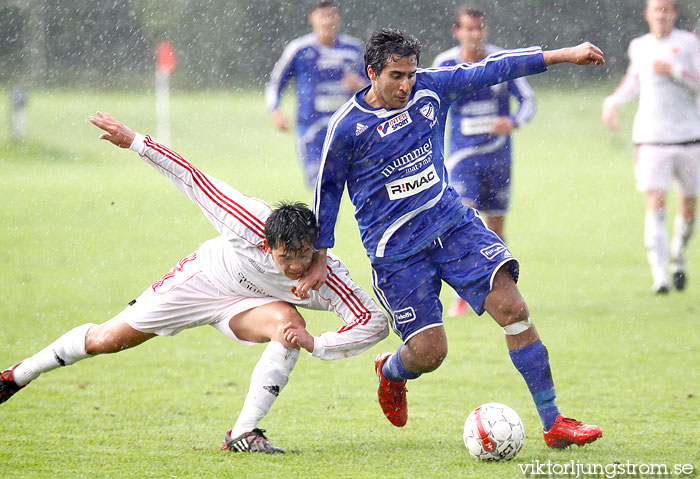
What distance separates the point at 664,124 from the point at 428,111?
4659 mm

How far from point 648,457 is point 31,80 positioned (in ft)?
86.0

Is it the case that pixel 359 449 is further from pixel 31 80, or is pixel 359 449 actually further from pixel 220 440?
pixel 31 80

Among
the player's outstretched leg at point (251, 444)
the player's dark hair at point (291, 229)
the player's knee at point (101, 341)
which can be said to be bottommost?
the player's outstretched leg at point (251, 444)

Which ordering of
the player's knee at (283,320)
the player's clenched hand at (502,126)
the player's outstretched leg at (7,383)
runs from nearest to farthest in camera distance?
1. the player's knee at (283,320)
2. the player's outstretched leg at (7,383)
3. the player's clenched hand at (502,126)

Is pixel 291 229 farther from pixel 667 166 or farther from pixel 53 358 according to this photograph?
pixel 667 166

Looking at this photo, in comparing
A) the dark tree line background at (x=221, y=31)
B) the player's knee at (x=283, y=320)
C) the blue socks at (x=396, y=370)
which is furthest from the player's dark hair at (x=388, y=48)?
the dark tree line background at (x=221, y=31)

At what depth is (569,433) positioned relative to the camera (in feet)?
14.4

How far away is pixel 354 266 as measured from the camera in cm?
1004

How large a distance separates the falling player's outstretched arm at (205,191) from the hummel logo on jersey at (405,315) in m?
0.74

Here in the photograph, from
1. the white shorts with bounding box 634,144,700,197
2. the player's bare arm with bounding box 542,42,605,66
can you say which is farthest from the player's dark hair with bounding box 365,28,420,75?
the white shorts with bounding box 634,144,700,197

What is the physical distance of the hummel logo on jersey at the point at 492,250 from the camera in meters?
4.56

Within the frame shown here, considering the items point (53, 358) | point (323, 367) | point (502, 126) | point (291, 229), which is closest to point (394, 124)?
point (291, 229)

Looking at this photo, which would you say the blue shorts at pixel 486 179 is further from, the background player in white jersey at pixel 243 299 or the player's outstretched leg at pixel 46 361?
the player's outstretched leg at pixel 46 361

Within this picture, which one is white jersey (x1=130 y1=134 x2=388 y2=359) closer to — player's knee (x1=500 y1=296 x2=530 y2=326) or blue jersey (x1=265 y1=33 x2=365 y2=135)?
player's knee (x1=500 y1=296 x2=530 y2=326)
